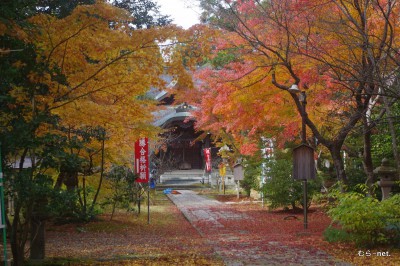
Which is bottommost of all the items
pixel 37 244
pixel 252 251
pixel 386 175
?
pixel 252 251

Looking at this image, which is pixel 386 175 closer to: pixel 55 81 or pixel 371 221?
pixel 371 221

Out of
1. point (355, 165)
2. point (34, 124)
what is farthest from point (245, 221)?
point (34, 124)

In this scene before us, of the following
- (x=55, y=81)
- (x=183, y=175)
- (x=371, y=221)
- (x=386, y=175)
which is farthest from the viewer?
(x=183, y=175)

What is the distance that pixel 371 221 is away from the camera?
7902 millimetres

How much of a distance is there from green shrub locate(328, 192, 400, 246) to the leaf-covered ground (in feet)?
0.72

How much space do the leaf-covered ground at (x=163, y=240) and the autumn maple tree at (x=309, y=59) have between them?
2494mm

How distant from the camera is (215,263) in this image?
710cm

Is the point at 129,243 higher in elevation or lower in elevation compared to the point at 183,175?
lower

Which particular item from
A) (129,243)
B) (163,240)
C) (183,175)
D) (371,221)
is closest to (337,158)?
(371,221)

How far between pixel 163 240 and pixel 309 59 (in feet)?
17.7

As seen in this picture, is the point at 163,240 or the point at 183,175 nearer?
the point at 163,240

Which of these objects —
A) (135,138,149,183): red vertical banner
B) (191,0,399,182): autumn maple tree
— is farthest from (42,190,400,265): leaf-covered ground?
(191,0,399,182): autumn maple tree

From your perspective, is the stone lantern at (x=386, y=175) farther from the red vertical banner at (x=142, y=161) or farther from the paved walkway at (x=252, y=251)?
the red vertical banner at (x=142, y=161)

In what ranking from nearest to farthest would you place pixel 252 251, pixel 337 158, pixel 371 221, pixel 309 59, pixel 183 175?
pixel 371 221 → pixel 252 251 → pixel 309 59 → pixel 337 158 → pixel 183 175
